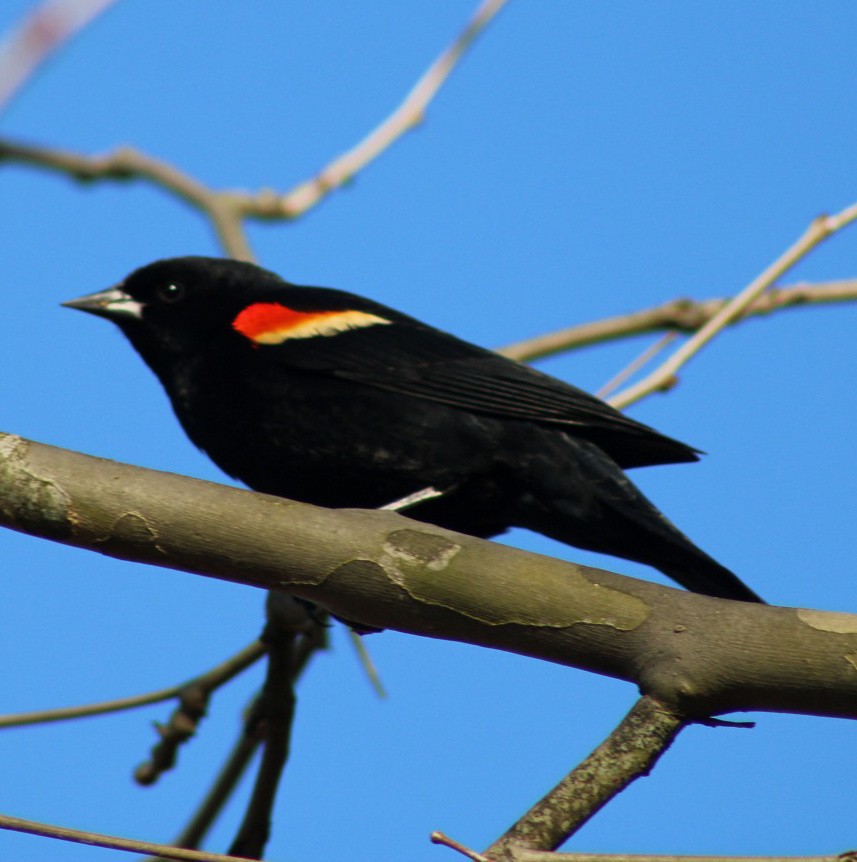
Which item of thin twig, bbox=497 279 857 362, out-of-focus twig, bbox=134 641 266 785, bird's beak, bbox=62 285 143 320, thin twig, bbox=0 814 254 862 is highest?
thin twig, bbox=497 279 857 362

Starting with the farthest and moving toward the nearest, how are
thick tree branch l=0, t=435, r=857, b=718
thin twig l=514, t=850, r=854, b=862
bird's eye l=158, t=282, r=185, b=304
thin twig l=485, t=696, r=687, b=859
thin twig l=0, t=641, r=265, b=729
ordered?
bird's eye l=158, t=282, r=185, b=304
thin twig l=0, t=641, r=265, b=729
thick tree branch l=0, t=435, r=857, b=718
thin twig l=485, t=696, r=687, b=859
thin twig l=514, t=850, r=854, b=862

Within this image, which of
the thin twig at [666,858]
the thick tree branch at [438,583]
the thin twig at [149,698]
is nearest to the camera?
the thin twig at [666,858]

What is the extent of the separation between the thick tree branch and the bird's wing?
110 cm

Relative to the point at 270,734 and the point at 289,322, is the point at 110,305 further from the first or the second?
the point at 270,734

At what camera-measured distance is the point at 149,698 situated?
3943 mm

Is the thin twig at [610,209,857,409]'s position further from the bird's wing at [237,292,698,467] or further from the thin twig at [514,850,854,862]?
the thin twig at [514,850,854,862]

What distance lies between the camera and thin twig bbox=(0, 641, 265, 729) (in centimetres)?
351

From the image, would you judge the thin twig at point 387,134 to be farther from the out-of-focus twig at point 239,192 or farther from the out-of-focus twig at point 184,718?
the out-of-focus twig at point 184,718

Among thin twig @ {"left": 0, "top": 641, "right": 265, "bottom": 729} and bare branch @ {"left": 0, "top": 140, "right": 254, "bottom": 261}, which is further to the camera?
bare branch @ {"left": 0, "top": 140, "right": 254, "bottom": 261}

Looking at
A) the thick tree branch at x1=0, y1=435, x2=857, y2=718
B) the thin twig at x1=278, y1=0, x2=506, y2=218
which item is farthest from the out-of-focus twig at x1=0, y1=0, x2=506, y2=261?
the thick tree branch at x1=0, y1=435, x2=857, y2=718

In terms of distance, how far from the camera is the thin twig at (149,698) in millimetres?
3508

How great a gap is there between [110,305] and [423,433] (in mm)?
1529

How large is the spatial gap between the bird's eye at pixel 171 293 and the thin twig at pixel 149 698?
4.29 ft

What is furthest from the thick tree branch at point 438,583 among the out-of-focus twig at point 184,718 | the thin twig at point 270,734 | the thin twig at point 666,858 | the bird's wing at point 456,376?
the out-of-focus twig at point 184,718
